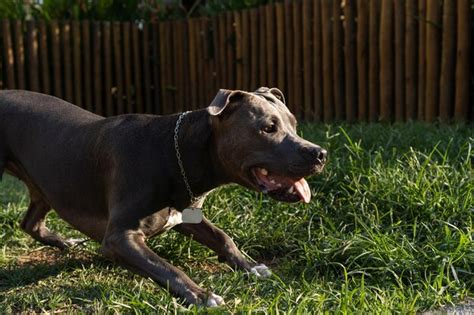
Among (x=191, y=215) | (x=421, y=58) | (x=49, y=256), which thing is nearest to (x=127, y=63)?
(x=421, y=58)

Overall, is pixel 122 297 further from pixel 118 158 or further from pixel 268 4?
pixel 268 4

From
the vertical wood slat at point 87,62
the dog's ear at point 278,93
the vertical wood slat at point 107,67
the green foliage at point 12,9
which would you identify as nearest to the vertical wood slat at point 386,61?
the dog's ear at point 278,93

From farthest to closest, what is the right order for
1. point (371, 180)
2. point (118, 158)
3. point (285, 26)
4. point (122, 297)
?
point (285, 26)
point (371, 180)
point (118, 158)
point (122, 297)

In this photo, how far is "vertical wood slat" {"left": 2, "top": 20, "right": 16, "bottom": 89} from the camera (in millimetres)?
11648

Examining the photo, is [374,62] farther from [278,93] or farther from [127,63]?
[127,63]

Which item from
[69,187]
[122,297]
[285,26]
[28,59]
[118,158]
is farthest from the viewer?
[28,59]

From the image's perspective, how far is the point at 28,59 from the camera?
469 inches

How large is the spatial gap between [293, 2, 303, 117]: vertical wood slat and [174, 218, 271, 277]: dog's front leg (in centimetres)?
507

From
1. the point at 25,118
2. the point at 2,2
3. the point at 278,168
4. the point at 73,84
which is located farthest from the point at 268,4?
the point at 278,168

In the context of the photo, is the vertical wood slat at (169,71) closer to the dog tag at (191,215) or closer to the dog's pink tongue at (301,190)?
the dog tag at (191,215)

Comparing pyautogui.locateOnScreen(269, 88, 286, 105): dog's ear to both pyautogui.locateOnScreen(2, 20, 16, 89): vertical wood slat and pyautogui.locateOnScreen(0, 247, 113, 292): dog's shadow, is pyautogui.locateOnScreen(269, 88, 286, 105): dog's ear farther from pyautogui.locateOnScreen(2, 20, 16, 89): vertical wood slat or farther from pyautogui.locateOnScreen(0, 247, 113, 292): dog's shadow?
pyautogui.locateOnScreen(2, 20, 16, 89): vertical wood slat

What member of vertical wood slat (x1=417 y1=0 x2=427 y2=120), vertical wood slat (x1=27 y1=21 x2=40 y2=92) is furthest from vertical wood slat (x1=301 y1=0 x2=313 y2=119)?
vertical wood slat (x1=27 y1=21 x2=40 y2=92)

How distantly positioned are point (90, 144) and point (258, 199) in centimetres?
153

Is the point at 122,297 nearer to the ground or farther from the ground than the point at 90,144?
nearer to the ground
